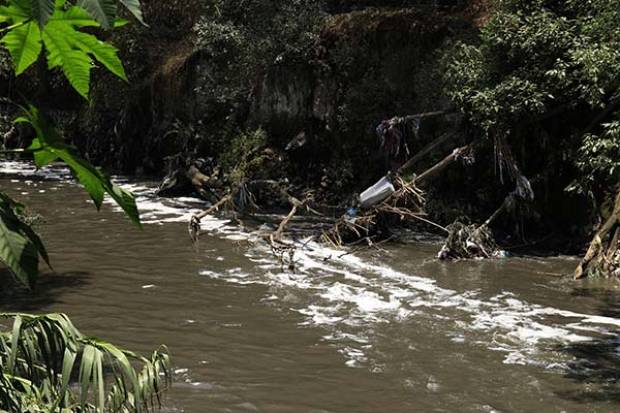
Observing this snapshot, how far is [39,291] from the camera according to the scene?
8.54m

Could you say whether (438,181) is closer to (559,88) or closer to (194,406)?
(559,88)

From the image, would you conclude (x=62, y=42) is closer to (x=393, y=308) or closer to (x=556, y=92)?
(x=393, y=308)

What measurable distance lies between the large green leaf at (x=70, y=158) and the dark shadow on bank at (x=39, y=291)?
667cm

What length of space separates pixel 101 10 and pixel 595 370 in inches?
239

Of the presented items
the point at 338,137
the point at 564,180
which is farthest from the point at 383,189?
the point at 338,137

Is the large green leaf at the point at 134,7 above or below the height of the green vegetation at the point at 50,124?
above

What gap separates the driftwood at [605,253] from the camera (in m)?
9.03

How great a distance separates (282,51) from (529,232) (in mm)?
7604

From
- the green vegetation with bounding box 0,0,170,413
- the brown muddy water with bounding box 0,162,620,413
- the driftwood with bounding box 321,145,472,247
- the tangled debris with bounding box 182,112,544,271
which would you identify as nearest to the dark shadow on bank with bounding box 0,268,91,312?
the brown muddy water with bounding box 0,162,620,413

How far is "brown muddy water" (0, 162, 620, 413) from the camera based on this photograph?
18.6 feet

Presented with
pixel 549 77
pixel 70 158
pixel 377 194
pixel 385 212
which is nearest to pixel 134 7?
pixel 70 158

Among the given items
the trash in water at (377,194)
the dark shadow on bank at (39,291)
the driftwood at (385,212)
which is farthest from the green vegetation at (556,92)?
the dark shadow on bank at (39,291)

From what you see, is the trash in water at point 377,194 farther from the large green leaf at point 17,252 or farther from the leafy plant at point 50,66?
the large green leaf at point 17,252

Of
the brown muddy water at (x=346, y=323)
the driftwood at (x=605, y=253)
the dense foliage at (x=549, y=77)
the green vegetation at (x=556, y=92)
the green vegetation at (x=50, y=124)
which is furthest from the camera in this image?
the dense foliage at (x=549, y=77)
